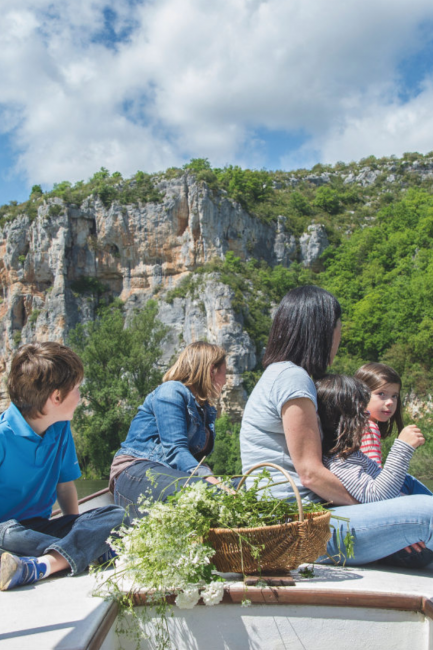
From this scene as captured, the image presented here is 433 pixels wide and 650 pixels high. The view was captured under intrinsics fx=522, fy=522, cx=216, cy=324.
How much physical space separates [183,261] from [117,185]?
899 cm

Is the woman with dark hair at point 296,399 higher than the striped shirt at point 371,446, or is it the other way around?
the woman with dark hair at point 296,399

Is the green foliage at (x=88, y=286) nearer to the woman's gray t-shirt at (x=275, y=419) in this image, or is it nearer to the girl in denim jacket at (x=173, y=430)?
the girl in denim jacket at (x=173, y=430)

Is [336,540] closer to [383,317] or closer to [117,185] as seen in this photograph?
[383,317]

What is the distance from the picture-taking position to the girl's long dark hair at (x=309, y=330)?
2238 mm

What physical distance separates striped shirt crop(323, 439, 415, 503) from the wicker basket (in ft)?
1.28

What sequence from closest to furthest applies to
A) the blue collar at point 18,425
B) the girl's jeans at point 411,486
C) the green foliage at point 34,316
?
the blue collar at point 18,425 < the girl's jeans at point 411,486 < the green foliage at point 34,316

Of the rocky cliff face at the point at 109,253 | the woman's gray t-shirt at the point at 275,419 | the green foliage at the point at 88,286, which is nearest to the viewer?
the woman's gray t-shirt at the point at 275,419

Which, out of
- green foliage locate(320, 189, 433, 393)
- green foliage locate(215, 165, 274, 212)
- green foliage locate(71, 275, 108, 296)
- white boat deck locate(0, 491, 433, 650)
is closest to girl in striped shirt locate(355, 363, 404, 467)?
white boat deck locate(0, 491, 433, 650)

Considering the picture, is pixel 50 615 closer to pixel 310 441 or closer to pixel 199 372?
pixel 310 441

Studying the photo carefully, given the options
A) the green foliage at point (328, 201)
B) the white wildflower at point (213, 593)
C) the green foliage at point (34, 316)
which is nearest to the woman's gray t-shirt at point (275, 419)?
the white wildflower at point (213, 593)

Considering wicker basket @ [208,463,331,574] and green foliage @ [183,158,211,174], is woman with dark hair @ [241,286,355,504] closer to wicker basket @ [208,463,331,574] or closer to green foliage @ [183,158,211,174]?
wicker basket @ [208,463,331,574]

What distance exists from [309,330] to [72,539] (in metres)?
1.27

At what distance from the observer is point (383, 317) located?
115 ft

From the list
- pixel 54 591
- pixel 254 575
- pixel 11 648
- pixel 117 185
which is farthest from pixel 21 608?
pixel 117 185
